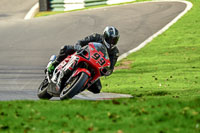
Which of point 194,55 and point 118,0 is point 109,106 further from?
point 118,0

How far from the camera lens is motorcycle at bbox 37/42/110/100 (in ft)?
32.7

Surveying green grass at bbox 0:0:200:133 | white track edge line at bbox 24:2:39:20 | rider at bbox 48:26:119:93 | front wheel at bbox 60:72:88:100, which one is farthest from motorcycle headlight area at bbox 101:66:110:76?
white track edge line at bbox 24:2:39:20

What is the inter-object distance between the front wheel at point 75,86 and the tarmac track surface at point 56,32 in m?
4.11

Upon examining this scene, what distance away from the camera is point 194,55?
2045 centimetres

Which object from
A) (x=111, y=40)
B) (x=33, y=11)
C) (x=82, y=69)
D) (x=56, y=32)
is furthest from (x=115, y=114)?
(x=33, y=11)

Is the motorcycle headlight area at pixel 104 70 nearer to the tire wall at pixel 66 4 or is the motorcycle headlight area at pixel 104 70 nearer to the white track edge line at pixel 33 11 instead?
the tire wall at pixel 66 4

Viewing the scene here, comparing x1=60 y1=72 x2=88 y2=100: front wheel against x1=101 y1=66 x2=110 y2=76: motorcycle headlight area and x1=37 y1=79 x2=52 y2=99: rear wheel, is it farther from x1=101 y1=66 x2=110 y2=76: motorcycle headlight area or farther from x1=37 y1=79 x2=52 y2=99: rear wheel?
x1=37 y1=79 x2=52 y2=99: rear wheel

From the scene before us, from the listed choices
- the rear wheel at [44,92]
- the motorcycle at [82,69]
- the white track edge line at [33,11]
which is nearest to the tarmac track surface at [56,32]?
the rear wheel at [44,92]

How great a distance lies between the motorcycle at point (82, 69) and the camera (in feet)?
32.7

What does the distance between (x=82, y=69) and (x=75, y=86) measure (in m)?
0.40

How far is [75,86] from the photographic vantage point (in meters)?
9.79

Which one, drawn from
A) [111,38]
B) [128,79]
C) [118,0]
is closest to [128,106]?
[111,38]

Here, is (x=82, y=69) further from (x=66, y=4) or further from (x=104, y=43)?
(x=66, y=4)

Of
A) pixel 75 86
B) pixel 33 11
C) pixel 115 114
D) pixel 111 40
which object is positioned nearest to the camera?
pixel 115 114
